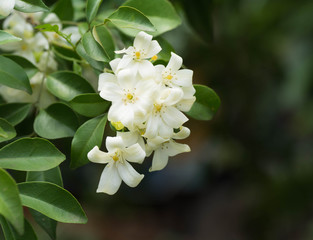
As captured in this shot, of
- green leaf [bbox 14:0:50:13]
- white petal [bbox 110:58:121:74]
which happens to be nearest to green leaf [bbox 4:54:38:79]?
green leaf [bbox 14:0:50:13]

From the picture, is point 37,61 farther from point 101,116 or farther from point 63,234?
point 63,234

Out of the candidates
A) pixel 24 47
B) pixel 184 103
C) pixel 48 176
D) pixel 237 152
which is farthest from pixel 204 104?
pixel 237 152

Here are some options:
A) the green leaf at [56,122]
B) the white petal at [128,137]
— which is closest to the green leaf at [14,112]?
the green leaf at [56,122]

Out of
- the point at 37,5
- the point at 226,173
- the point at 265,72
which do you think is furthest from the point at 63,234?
the point at 37,5

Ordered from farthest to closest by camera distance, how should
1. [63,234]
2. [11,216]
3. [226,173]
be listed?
1. [226,173]
2. [63,234]
3. [11,216]

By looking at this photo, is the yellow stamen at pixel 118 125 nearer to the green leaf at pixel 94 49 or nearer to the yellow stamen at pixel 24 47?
the green leaf at pixel 94 49

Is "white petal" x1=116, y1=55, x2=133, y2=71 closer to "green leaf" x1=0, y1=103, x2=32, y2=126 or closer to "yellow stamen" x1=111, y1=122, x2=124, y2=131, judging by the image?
"yellow stamen" x1=111, y1=122, x2=124, y2=131
